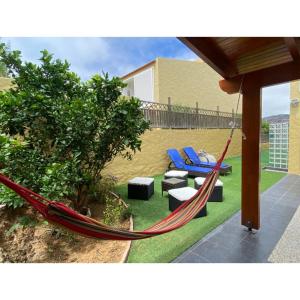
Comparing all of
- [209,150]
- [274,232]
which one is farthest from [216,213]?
[209,150]

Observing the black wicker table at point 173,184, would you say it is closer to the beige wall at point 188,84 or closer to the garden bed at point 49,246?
the garden bed at point 49,246

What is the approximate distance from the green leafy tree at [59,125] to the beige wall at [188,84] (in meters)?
8.26

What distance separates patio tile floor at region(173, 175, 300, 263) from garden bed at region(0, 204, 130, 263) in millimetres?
921

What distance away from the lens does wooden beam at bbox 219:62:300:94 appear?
235 cm

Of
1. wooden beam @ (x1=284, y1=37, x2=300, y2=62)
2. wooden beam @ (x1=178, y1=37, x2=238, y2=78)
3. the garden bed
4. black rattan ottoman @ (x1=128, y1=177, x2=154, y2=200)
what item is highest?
wooden beam @ (x1=178, y1=37, x2=238, y2=78)

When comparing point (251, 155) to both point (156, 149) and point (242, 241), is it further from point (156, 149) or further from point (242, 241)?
point (156, 149)

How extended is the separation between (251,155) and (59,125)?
2979mm

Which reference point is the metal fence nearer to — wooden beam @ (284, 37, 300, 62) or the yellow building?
the yellow building

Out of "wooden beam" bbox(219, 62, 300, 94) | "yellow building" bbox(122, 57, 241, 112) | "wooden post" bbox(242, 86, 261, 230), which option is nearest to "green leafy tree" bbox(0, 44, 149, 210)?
"wooden beam" bbox(219, 62, 300, 94)

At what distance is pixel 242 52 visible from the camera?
2.44m

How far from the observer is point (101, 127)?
342 centimetres
